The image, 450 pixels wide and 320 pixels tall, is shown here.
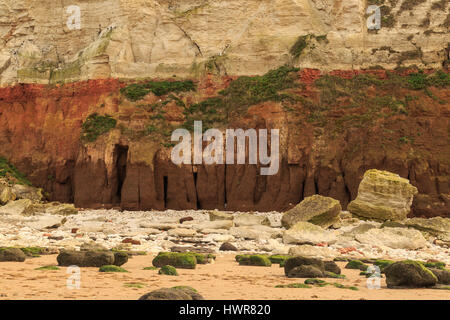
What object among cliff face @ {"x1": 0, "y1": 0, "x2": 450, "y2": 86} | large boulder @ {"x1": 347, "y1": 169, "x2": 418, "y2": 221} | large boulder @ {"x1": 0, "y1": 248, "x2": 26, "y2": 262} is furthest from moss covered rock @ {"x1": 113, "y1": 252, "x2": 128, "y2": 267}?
cliff face @ {"x1": 0, "y1": 0, "x2": 450, "y2": 86}

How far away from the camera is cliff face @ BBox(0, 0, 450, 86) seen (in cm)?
3547

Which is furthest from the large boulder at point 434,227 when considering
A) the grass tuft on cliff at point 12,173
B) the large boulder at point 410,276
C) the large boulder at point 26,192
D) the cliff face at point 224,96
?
the grass tuft on cliff at point 12,173

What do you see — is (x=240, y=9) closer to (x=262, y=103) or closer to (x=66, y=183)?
(x=262, y=103)

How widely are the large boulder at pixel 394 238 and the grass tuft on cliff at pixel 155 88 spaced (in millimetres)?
20519

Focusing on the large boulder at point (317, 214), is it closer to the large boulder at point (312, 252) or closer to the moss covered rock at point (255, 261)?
the large boulder at point (312, 252)

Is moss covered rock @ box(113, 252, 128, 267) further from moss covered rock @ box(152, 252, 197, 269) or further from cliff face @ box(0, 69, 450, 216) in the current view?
cliff face @ box(0, 69, 450, 216)

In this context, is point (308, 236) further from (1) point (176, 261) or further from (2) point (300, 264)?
(1) point (176, 261)

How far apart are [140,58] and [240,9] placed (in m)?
8.93

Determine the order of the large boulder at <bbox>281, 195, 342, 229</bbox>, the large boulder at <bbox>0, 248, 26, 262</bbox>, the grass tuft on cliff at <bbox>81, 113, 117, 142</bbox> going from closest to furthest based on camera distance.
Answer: the large boulder at <bbox>0, 248, 26, 262</bbox>, the large boulder at <bbox>281, 195, 342, 229</bbox>, the grass tuft on cliff at <bbox>81, 113, 117, 142</bbox>

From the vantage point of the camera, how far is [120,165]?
34.2 meters

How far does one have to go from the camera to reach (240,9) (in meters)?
40.8

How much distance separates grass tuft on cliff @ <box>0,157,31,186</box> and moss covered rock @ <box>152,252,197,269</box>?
1059 inches

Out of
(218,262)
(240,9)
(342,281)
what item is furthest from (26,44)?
(342,281)

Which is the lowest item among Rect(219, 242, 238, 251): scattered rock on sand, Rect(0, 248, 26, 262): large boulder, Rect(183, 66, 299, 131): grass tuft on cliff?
Rect(219, 242, 238, 251): scattered rock on sand
